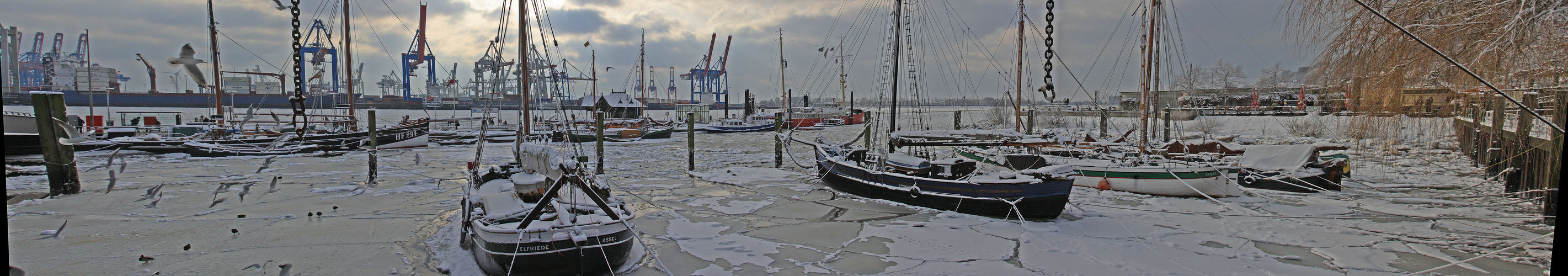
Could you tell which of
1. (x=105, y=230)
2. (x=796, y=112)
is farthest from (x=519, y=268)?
(x=796, y=112)

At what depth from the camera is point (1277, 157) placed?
49.8ft

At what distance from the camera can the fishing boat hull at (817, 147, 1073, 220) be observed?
11.0m

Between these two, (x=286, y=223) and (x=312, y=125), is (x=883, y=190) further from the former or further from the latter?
(x=312, y=125)

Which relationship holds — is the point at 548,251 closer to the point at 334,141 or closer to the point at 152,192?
the point at 152,192

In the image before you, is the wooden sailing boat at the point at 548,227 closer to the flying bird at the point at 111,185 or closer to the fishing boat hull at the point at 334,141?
the flying bird at the point at 111,185

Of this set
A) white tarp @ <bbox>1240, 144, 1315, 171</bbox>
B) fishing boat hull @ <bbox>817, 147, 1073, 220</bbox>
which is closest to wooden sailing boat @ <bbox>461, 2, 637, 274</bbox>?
fishing boat hull @ <bbox>817, 147, 1073, 220</bbox>

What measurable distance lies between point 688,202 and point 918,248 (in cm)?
588

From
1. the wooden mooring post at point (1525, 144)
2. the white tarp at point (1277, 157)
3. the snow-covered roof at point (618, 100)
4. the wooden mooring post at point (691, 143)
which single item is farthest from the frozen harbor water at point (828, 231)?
the snow-covered roof at point (618, 100)

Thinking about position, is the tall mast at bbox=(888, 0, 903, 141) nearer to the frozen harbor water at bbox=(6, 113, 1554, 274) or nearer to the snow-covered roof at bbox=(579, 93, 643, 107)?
the frozen harbor water at bbox=(6, 113, 1554, 274)

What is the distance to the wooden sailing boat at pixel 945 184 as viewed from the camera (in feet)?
36.2

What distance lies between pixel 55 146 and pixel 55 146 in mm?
11

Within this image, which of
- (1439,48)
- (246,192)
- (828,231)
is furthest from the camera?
(246,192)

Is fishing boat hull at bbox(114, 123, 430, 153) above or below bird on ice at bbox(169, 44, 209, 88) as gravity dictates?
below

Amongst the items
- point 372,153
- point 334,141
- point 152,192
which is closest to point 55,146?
point 152,192
